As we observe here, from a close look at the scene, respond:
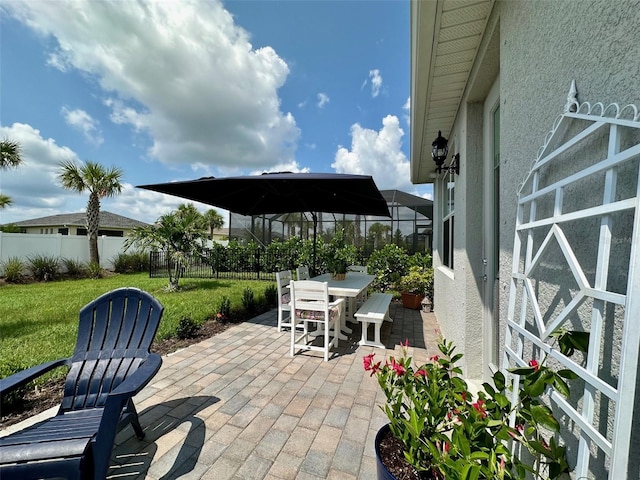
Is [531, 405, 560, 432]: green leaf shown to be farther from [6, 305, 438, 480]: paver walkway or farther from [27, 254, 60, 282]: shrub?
[27, 254, 60, 282]: shrub

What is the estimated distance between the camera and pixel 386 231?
10875 millimetres

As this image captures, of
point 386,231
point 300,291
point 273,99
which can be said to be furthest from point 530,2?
point 386,231

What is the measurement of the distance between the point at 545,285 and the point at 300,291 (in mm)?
2498

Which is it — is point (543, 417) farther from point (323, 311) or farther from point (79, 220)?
point (79, 220)

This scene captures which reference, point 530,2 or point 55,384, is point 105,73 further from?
point 530,2

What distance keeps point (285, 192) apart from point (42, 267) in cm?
1168

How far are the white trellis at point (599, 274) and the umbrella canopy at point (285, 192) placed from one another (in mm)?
2323

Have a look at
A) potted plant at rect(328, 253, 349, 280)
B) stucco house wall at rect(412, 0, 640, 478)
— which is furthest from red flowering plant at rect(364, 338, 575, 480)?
potted plant at rect(328, 253, 349, 280)

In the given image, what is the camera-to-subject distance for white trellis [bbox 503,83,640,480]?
58cm

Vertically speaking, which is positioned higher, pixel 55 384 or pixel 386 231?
pixel 386 231

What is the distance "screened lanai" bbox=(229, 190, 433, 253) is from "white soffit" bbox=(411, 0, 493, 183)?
276 inches

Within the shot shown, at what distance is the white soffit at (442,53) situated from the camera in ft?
6.04

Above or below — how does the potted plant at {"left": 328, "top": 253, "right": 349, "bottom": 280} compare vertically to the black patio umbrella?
below

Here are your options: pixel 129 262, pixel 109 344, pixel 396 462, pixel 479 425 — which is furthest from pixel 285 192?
pixel 129 262
